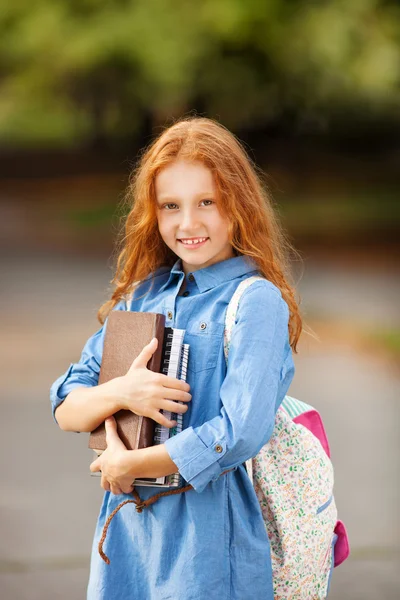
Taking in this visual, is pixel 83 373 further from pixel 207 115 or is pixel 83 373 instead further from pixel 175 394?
pixel 207 115

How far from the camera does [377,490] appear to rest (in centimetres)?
428

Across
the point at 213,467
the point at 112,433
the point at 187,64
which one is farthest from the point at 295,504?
the point at 187,64

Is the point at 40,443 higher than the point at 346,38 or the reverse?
the reverse

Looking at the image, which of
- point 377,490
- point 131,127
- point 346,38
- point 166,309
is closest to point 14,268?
point 131,127

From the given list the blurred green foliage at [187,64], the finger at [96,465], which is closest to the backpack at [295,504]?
the finger at [96,465]

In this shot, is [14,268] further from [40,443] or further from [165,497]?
[165,497]

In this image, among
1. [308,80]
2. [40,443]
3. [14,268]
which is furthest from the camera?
[308,80]

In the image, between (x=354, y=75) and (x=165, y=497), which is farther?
(x=354, y=75)

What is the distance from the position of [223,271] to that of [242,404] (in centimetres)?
35

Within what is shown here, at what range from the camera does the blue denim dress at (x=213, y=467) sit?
1717 millimetres

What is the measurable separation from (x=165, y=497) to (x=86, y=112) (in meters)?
13.7

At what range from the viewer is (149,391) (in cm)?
176

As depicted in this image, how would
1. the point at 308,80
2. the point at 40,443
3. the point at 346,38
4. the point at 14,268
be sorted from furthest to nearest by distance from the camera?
the point at 308,80, the point at 346,38, the point at 14,268, the point at 40,443

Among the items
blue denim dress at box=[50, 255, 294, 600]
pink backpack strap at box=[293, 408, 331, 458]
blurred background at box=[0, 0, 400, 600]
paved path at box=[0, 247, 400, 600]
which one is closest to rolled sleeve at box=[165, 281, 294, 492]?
blue denim dress at box=[50, 255, 294, 600]
